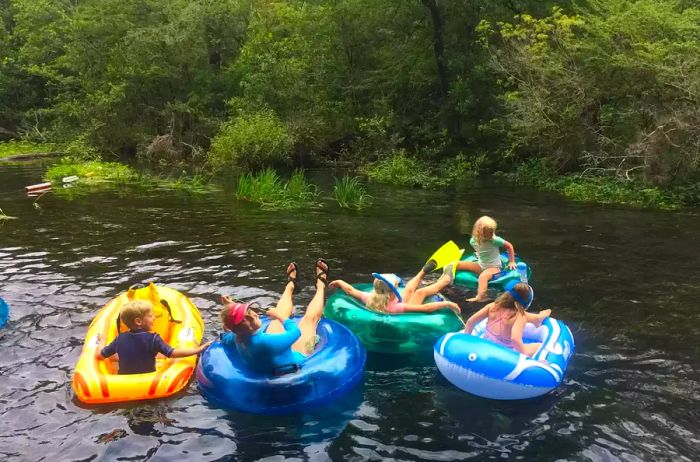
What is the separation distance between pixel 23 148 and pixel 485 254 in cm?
2811

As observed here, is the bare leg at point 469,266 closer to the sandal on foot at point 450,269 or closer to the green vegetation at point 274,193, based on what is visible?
the sandal on foot at point 450,269

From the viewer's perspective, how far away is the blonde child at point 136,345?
4.86 m

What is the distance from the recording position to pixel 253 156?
67.8 ft

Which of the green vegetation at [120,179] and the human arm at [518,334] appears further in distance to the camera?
the green vegetation at [120,179]

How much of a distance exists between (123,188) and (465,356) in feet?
A: 46.8

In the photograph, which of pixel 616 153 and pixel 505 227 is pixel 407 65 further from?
pixel 505 227

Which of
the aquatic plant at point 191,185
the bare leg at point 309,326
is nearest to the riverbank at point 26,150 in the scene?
the aquatic plant at point 191,185

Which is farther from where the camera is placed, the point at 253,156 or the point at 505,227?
the point at 253,156

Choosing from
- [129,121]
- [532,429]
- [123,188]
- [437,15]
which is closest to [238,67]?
[129,121]

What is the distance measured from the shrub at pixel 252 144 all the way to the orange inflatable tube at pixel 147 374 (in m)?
14.7

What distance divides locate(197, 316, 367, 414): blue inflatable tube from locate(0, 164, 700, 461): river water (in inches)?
4.6

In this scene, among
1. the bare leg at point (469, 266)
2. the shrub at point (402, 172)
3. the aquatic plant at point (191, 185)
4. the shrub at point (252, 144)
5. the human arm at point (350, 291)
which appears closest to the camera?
the human arm at point (350, 291)

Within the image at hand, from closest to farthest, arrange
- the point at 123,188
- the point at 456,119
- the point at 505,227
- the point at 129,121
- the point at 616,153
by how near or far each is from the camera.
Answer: the point at 505,227 < the point at 616,153 < the point at 123,188 < the point at 456,119 < the point at 129,121

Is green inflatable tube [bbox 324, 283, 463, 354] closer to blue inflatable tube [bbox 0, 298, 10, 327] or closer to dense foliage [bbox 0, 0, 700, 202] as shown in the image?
blue inflatable tube [bbox 0, 298, 10, 327]
